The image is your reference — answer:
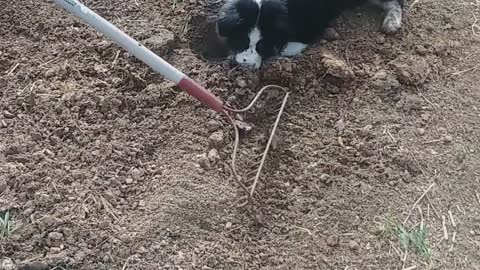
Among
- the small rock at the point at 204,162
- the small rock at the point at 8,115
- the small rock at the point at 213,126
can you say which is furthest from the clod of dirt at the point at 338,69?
the small rock at the point at 8,115

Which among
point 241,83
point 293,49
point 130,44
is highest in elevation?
point 130,44

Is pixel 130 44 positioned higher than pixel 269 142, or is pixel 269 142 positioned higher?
pixel 130 44

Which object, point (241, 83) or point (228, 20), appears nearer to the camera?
point (241, 83)

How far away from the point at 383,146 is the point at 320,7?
0.91 m

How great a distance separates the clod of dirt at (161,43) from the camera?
10.00 feet

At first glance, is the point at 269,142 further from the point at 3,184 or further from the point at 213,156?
the point at 3,184

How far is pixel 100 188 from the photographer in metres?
2.54

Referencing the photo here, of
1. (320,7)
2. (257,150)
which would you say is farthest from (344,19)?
(257,150)

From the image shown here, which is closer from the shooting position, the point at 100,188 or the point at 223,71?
the point at 100,188

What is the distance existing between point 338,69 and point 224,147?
2.00 ft

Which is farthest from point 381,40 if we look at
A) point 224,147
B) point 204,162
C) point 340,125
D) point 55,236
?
point 55,236

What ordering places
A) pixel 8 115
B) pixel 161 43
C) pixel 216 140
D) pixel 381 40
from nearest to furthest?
pixel 216 140 → pixel 8 115 → pixel 161 43 → pixel 381 40

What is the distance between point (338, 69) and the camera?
9.77ft

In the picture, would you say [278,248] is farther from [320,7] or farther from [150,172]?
[320,7]
